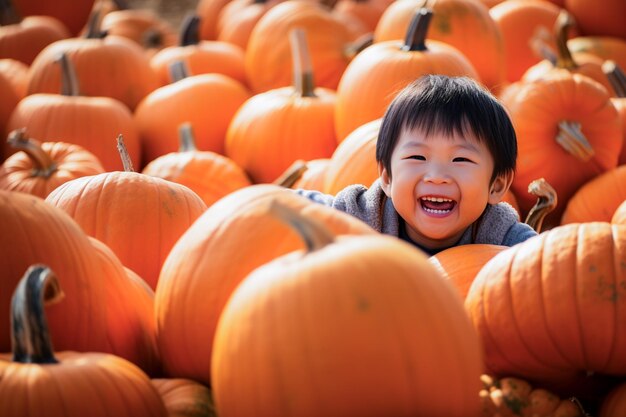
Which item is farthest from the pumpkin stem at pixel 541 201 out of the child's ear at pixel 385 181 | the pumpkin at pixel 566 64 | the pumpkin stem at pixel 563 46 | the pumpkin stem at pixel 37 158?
the pumpkin stem at pixel 37 158

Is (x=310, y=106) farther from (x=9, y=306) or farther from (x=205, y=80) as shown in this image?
(x=9, y=306)

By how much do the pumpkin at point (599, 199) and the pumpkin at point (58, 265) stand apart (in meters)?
2.07

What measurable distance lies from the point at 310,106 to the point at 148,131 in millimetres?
810

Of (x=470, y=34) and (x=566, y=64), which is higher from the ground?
(x=470, y=34)

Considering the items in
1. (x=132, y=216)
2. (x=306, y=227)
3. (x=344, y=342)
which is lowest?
(x=132, y=216)

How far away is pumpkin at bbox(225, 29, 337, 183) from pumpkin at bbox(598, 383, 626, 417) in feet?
7.34

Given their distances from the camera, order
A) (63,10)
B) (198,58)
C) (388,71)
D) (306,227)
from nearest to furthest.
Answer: (306,227), (388,71), (198,58), (63,10)

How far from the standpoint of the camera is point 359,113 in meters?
3.81

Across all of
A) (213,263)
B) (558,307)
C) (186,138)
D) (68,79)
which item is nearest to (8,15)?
(68,79)

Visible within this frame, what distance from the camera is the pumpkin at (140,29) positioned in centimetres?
617

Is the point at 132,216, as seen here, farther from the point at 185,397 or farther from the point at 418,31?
the point at 418,31

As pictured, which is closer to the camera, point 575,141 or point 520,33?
point 575,141

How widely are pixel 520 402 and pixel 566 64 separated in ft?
8.65

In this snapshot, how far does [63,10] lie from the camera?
6.57 meters
